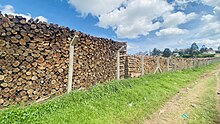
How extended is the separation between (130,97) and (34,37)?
11.9ft

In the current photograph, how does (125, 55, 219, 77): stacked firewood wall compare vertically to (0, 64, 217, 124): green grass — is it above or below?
above

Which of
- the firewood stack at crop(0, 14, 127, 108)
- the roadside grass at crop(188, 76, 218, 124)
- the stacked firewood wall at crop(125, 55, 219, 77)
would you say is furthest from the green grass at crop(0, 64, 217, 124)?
the stacked firewood wall at crop(125, 55, 219, 77)

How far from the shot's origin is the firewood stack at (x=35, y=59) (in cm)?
451

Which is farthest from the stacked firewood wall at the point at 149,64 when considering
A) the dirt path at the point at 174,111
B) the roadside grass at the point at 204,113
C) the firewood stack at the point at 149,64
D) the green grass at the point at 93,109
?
the roadside grass at the point at 204,113

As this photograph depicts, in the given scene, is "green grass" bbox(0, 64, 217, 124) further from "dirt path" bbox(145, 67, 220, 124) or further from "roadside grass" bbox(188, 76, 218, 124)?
"roadside grass" bbox(188, 76, 218, 124)

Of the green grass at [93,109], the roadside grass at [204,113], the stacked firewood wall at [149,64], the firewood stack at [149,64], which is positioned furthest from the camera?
the firewood stack at [149,64]

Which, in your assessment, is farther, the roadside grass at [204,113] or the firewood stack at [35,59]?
the roadside grass at [204,113]

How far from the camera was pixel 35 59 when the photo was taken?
522cm

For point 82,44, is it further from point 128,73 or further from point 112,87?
point 128,73

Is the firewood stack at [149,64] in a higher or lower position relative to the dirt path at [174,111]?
higher

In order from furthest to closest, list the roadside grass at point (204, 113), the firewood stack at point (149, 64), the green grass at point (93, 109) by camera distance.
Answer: the firewood stack at point (149, 64) → the roadside grass at point (204, 113) → the green grass at point (93, 109)

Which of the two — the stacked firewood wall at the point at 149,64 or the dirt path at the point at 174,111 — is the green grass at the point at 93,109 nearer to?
the dirt path at the point at 174,111

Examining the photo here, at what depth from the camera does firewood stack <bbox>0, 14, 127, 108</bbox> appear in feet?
14.8

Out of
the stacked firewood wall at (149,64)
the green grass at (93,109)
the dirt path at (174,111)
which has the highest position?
the stacked firewood wall at (149,64)
